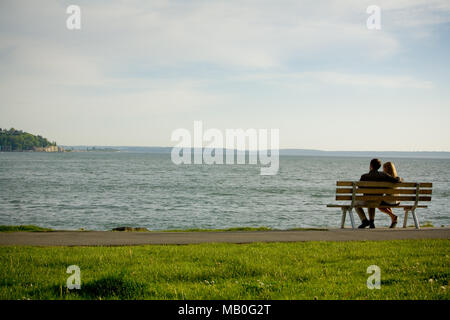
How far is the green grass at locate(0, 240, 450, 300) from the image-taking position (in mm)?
5164

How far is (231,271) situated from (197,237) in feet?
12.0

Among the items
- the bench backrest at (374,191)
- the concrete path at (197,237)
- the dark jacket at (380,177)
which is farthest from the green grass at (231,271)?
the dark jacket at (380,177)

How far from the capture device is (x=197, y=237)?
985cm

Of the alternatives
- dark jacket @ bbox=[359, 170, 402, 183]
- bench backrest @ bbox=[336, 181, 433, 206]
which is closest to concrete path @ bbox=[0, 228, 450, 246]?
bench backrest @ bbox=[336, 181, 433, 206]

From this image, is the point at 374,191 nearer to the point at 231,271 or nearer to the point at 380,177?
the point at 380,177

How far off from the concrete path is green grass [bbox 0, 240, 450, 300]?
2.62 ft

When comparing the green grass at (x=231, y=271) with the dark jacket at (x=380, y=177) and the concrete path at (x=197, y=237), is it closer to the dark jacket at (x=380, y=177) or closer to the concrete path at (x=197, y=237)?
the concrete path at (x=197, y=237)

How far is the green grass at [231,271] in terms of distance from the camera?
5.16 metres

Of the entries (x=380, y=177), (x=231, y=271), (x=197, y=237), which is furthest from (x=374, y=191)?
(x=231, y=271)

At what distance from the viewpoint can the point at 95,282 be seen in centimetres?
538

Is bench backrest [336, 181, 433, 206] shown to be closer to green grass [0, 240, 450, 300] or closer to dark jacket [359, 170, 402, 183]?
dark jacket [359, 170, 402, 183]

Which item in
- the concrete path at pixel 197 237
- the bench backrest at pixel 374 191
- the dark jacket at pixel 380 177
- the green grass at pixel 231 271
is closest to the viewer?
the green grass at pixel 231 271

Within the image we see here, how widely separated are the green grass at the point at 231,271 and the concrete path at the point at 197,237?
80 cm
